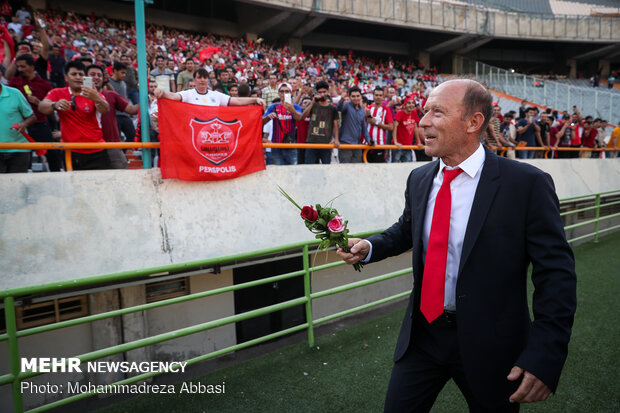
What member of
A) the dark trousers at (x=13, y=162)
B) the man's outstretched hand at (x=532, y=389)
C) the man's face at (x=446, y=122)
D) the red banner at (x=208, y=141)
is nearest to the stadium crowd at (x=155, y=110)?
the dark trousers at (x=13, y=162)

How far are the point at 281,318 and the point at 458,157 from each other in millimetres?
7513

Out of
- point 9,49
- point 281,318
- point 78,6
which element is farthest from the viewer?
point 78,6

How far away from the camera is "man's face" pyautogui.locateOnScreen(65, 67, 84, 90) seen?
15.6 ft

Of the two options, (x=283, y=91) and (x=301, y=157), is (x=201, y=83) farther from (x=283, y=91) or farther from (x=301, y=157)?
(x=301, y=157)

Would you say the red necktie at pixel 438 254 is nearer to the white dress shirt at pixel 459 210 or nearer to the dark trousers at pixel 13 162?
the white dress shirt at pixel 459 210

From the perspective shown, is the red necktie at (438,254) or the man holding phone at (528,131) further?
the man holding phone at (528,131)

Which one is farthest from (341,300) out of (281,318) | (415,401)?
(415,401)

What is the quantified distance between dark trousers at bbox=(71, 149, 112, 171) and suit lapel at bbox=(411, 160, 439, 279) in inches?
161

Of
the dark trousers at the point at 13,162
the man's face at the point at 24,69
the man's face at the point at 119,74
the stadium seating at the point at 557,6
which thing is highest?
the stadium seating at the point at 557,6

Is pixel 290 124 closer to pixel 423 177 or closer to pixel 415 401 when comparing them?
pixel 423 177

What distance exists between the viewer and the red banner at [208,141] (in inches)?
188

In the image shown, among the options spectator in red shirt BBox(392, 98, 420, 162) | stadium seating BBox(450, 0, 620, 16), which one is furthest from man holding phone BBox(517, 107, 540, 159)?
stadium seating BBox(450, 0, 620, 16)

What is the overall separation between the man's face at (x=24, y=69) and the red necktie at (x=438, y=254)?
19.6 ft

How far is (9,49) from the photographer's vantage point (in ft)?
19.8
